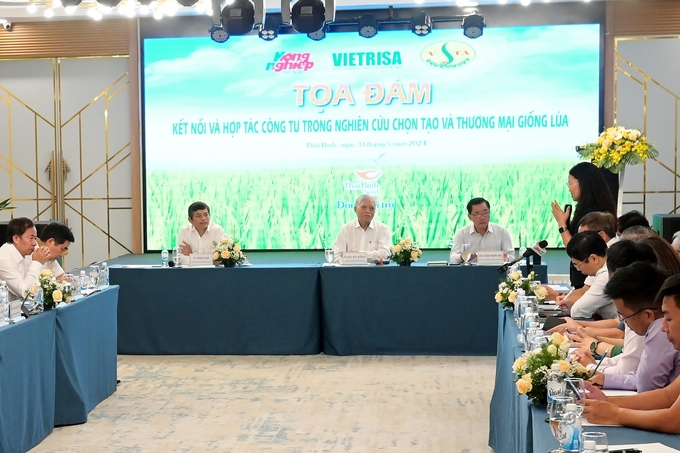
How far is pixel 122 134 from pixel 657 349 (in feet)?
31.6

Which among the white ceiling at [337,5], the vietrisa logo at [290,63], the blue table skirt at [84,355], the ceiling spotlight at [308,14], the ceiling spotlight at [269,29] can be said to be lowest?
the blue table skirt at [84,355]

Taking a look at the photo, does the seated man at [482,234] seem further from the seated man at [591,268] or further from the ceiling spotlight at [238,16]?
the seated man at [591,268]

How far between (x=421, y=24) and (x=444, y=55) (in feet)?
2.43

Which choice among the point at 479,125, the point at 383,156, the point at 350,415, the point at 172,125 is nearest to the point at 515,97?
the point at 479,125

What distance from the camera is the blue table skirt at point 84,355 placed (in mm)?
5086

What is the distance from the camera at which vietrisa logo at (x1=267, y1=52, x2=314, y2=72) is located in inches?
432

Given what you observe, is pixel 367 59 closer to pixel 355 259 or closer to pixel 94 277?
pixel 355 259

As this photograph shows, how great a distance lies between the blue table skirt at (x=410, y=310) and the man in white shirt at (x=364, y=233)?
0.52m

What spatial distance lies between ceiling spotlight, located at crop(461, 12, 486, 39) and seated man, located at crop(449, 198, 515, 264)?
352 cm

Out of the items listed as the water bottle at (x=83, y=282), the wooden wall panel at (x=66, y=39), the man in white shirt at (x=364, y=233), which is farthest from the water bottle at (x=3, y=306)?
the wooden wall panel at (x=66, y=39)

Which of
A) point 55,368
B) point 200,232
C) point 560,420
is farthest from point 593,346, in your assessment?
point 200,232

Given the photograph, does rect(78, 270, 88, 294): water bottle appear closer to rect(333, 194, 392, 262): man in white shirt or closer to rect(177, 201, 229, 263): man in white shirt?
rect(177, 201, 229, 263): man in white shirt

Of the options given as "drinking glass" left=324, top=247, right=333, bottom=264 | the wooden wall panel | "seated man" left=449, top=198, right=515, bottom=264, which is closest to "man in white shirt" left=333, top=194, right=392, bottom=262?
"drinking glass" left=324, top=247, right=333, bottom=264

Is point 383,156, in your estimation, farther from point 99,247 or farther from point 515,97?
point 99,247
